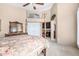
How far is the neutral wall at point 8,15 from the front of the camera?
2.08m

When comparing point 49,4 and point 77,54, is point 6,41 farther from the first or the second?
point 77,54

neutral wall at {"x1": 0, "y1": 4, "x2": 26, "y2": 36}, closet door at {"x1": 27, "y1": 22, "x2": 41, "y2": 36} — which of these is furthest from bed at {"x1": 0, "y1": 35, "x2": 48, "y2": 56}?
neutral wall at {"x1": 0, "y1": 4, "x2": 26, "y2": 36}

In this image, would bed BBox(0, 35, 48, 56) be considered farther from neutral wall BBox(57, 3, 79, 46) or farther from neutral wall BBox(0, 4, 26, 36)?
neutral wall BBox(57, 3, 79, 46)

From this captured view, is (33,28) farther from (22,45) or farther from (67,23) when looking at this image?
(67,23)

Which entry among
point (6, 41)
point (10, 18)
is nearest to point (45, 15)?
point (10, 18)

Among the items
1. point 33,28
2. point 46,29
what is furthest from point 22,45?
point 46,29

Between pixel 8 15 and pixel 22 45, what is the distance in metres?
0.56

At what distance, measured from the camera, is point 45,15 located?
218 cm

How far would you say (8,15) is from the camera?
211 centimetres

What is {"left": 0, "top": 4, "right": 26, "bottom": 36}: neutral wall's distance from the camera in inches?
81.7

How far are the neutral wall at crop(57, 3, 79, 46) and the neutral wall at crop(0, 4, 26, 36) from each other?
0.65 m

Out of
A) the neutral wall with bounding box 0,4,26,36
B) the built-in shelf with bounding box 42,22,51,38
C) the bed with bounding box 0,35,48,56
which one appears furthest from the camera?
the built-in shelf with bounding box 42,22,51,38

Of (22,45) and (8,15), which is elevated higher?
(8,15)

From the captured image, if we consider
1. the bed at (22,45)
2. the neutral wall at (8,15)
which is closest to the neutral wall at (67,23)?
the bed at (22,45)
